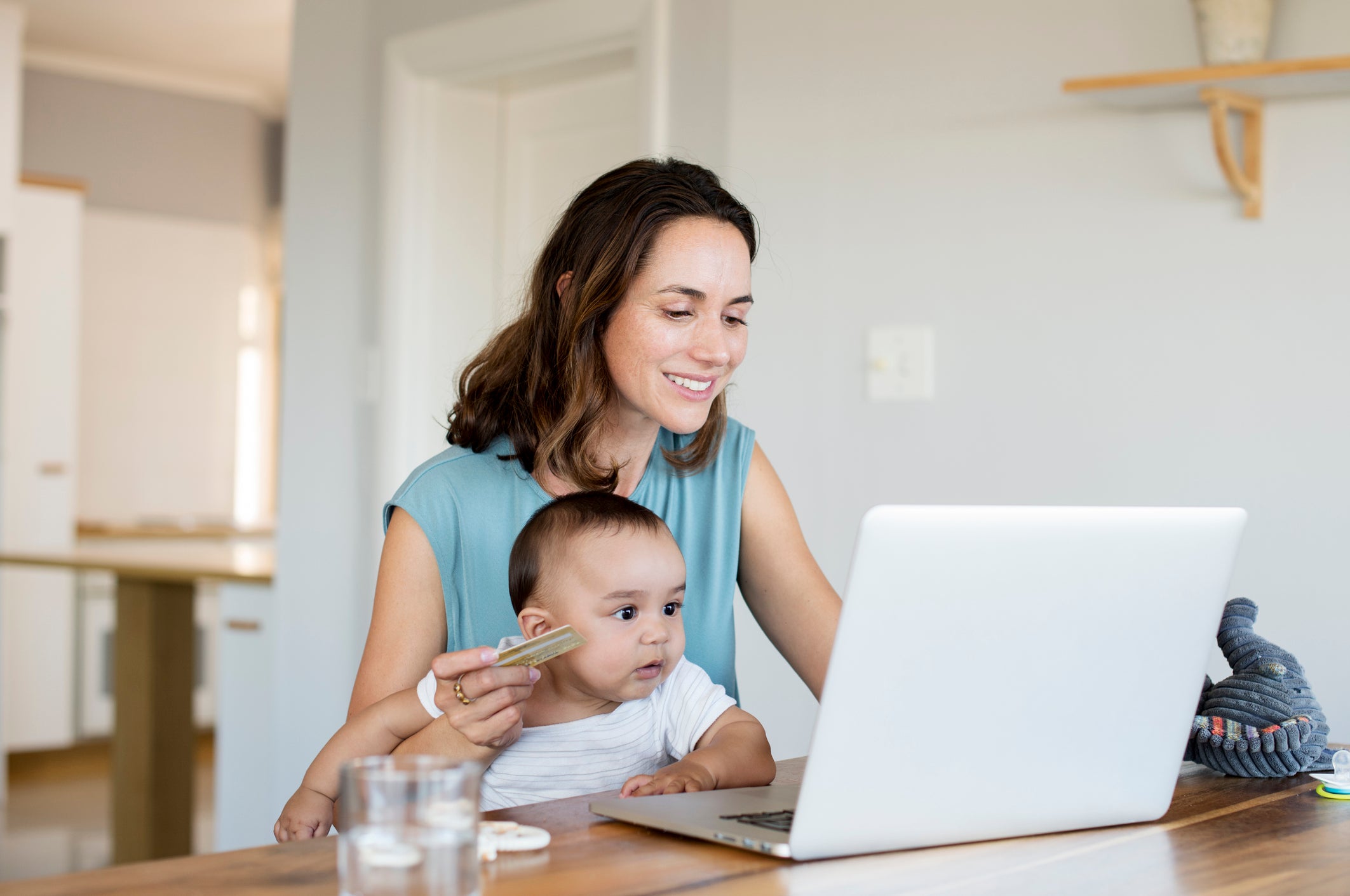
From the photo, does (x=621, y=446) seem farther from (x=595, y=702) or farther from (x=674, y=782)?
(x=674, y=782)

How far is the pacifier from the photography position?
3.92 feet

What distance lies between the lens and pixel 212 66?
5609 millimetres

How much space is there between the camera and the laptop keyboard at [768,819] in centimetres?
98

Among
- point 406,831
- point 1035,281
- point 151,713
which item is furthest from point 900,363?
point 151,713

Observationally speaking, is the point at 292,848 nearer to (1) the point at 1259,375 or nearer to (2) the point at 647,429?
(2) the point at 647,429

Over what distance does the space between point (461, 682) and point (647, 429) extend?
0.56 meters

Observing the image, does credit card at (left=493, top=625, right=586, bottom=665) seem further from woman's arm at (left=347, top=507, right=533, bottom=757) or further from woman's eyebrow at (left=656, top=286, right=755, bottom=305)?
woman's eyebrow at (left=656, top=286, right=755, bottom=305)

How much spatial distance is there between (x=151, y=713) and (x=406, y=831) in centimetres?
309

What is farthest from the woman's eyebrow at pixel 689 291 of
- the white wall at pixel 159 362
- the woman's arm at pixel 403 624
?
the white wall at pixel 159 362

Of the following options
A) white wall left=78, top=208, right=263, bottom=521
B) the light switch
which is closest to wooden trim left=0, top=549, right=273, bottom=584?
the light switch

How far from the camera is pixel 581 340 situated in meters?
1.60

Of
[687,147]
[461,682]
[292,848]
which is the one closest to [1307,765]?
[461,682]

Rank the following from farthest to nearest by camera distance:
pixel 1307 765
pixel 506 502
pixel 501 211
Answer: pixel 501 211
pixel 506 502
pixel 1307 765

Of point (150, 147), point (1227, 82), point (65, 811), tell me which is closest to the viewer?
point (1227, 82)
